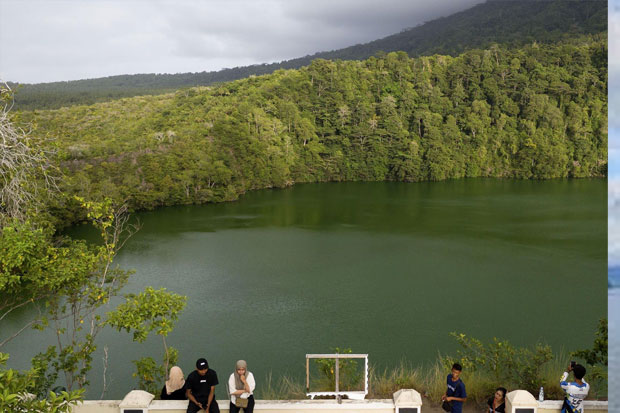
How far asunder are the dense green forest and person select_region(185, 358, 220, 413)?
110 ft

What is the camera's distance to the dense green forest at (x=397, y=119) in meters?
43.6

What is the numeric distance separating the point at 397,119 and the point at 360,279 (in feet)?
125

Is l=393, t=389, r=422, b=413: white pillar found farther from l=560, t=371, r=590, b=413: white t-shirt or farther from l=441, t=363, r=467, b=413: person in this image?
l=560, t=371, r=590, b=413: white t-shirt

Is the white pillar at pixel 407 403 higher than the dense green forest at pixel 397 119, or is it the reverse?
the dense green forest at pixel 397 119

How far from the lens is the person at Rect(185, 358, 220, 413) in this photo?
4383 mm

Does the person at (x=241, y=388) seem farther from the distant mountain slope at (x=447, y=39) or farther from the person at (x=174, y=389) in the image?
the distant mountain slope at (x=447, y=39)

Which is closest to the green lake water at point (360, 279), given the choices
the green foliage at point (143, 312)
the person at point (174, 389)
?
the green foliage at point (143, 312)

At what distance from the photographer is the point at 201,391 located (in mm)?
4422

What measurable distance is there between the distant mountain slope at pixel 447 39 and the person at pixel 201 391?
58.7 metres

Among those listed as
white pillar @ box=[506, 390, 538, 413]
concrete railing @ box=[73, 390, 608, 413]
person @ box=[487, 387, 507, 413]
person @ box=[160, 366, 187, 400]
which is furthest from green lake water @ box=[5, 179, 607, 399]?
white pillar @ box=[506, 390, 538, 413]

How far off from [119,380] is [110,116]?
43.5 metres

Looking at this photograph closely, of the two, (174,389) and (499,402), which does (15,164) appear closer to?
(174,389)

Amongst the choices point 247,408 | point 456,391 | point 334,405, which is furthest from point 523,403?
point 247,408

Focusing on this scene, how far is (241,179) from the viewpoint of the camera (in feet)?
123
